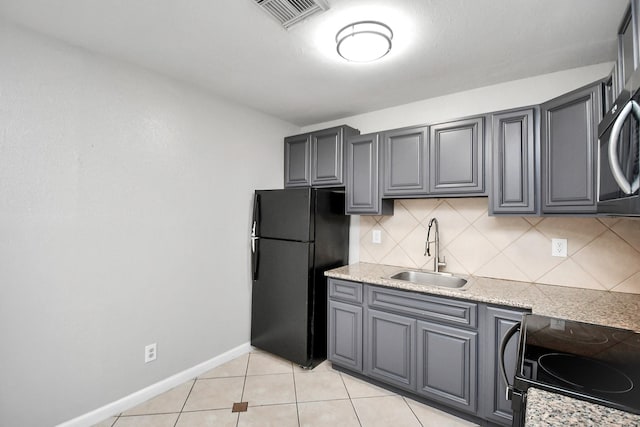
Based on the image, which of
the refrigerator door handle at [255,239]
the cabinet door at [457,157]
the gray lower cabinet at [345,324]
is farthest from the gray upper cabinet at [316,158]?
the gray lower cabinet at [345,324]

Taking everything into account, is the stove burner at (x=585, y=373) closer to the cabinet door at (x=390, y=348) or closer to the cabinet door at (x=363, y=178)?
the cabinet door at (x=390, y=348)

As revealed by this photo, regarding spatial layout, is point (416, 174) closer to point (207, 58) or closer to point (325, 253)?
point (325, 253)

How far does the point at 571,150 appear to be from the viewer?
175 centimetres

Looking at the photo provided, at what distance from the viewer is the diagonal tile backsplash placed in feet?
6.36

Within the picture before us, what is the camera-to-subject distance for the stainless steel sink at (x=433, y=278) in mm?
2417

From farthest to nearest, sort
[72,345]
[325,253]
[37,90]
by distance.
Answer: [325,253]
[72,345]
[37,90]

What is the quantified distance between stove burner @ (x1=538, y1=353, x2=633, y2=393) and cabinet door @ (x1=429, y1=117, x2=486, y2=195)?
135 centimetres

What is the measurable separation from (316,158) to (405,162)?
3.03 ft

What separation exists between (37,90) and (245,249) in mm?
1813

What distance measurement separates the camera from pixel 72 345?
1.85 metres

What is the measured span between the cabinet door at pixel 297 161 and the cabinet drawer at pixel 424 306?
136cm

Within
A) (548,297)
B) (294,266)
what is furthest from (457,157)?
(294,266)

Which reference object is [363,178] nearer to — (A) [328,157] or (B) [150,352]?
(A) [328,157]

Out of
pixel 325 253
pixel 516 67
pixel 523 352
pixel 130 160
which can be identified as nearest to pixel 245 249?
pixel 325 253
